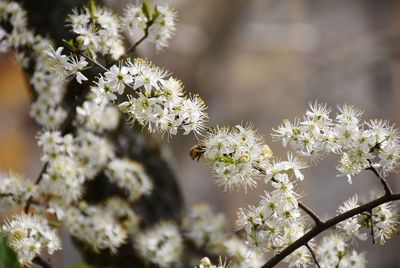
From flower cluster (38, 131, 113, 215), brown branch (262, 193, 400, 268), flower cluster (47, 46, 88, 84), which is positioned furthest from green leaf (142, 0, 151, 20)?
brown branch (262, 193, 400, 268)

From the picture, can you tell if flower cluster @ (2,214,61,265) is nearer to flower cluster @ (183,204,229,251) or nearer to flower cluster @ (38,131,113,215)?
flower cluster @ (38,131,113,215)

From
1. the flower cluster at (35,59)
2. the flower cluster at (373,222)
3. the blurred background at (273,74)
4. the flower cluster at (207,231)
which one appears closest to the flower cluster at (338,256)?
the flower cluster at (373,222)

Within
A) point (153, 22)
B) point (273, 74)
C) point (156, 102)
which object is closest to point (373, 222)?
point (156, 102)

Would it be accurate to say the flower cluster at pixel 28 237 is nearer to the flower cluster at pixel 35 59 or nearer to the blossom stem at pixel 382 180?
the flower cluster at pixel 35 59

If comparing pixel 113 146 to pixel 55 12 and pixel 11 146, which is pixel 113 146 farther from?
pixel 11 146

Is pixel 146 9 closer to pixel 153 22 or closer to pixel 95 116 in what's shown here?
pixel 153 22
